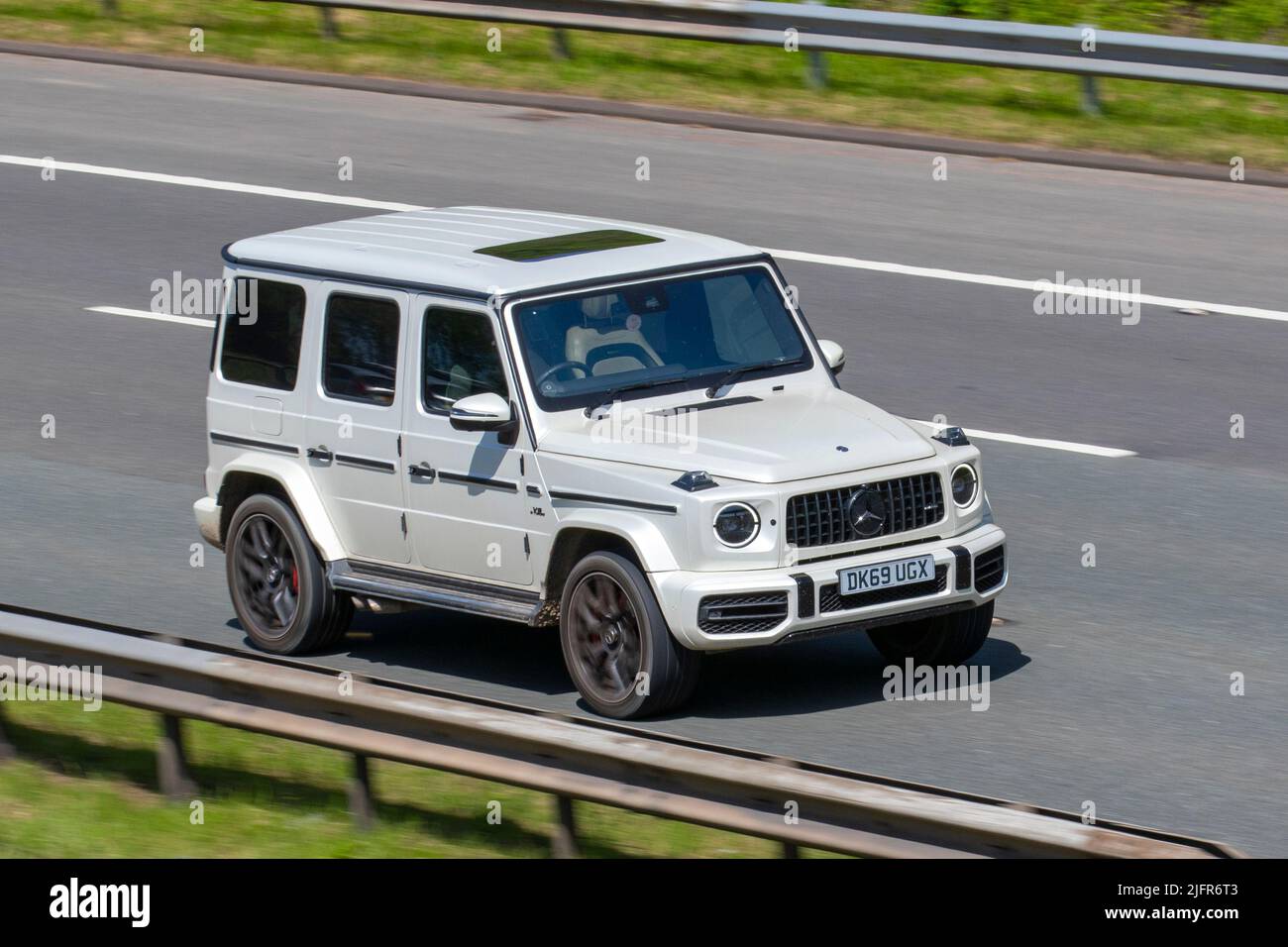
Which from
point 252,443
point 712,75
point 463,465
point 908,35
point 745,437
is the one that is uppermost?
point 908,35

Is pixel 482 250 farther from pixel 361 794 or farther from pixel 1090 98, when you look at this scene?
pixel 1090 98

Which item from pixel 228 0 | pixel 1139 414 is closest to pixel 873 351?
pixel 1139 414

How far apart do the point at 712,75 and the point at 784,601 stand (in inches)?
500

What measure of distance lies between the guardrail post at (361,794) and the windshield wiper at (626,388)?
213 centimetres

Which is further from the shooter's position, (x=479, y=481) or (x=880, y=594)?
(x=479, y=481)

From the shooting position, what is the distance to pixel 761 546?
28.4ft

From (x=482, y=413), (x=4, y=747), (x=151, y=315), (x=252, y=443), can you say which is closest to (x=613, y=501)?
(x=482, y=413)

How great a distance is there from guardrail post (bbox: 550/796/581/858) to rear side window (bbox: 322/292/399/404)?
3013 millimetres

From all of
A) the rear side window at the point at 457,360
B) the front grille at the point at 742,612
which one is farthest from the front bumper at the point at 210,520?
the front grille at the point at 742,612

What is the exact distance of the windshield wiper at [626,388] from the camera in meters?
9.27

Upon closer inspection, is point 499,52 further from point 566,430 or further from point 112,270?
point 566,430

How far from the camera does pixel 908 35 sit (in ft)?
64.3
